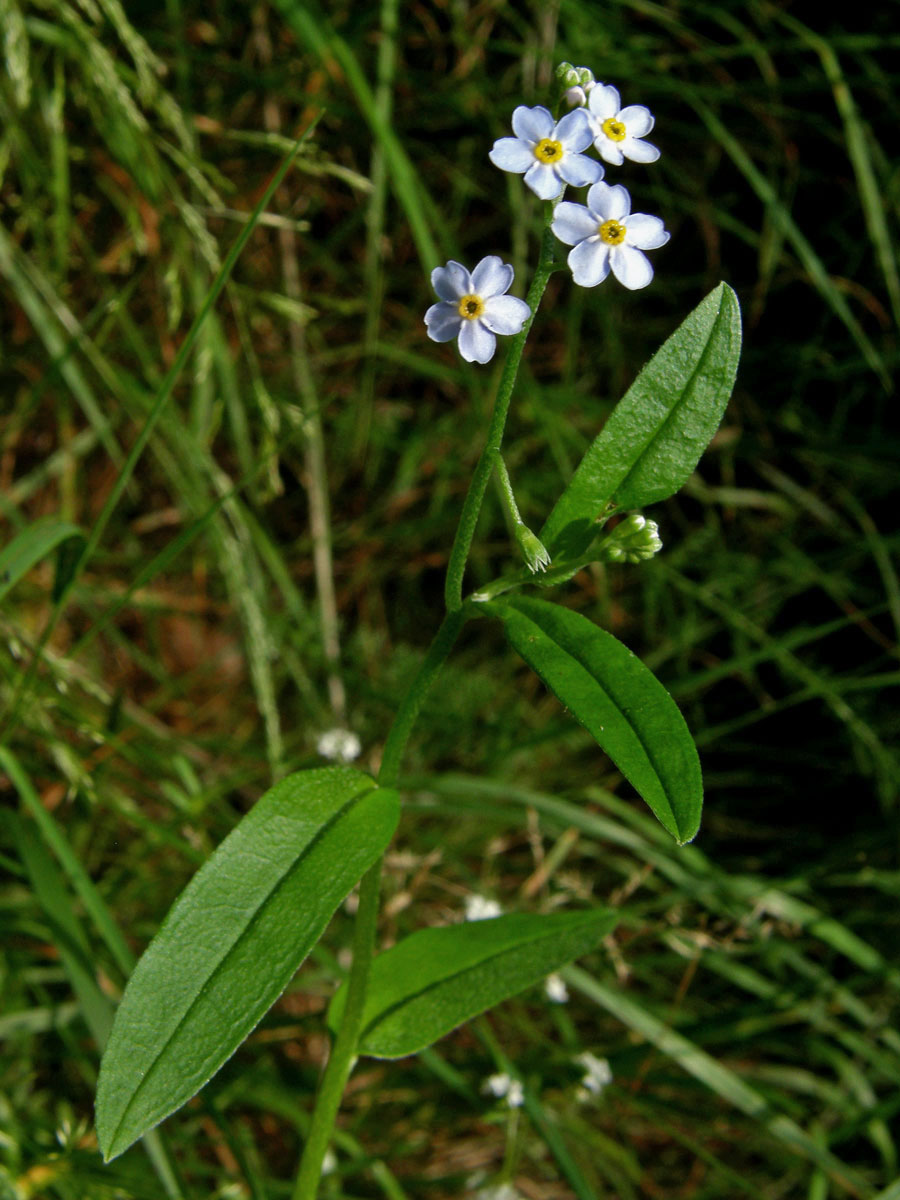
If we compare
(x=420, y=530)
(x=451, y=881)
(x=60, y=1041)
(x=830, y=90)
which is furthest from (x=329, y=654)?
(x=830, y=90)

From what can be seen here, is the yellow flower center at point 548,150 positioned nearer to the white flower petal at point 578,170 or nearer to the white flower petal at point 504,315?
the white flower petal at point 578,170

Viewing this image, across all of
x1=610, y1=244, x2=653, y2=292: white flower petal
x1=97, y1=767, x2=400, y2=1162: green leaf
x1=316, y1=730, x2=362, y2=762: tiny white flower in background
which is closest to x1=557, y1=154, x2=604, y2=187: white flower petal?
x1=610, y1=244, x2=653, y2=292: white flower petal

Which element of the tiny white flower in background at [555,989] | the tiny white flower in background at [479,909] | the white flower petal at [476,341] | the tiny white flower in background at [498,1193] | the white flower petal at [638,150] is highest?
the white flower petal at [638,150]

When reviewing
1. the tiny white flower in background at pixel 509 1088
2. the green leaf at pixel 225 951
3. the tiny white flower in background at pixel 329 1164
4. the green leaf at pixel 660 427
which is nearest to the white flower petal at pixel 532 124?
the green leaf at pixel 660 427

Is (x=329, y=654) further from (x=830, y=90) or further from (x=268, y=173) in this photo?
(x=830, y=90)

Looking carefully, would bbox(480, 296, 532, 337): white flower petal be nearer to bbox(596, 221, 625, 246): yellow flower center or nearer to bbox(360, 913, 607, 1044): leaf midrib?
bbox(596, 221, 625, 246): yellow flower center

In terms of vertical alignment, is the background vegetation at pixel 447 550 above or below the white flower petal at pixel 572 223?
below
